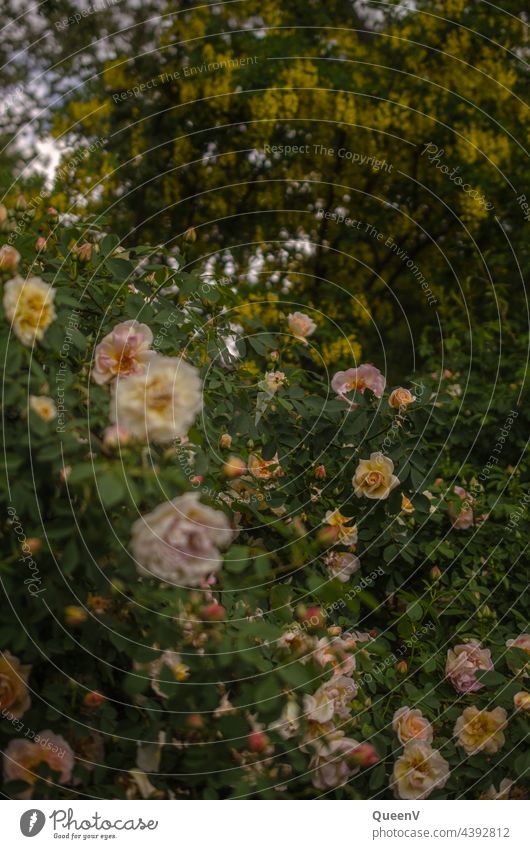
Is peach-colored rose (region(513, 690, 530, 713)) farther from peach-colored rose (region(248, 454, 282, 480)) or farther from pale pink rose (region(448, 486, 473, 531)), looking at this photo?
peach-colored rose (region(248, 454, 282, 480))

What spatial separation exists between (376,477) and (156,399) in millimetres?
810

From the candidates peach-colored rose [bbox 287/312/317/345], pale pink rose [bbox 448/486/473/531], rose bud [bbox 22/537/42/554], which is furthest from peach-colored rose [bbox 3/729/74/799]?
pale pink rose [bbox 448/486/473/531]

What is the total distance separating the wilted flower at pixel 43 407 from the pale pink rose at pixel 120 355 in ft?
0.33

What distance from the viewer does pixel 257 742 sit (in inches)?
53.6

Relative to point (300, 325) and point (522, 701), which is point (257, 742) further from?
point (300, 325)

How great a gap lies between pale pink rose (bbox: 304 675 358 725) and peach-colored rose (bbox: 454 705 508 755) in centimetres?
31

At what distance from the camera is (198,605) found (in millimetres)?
1326

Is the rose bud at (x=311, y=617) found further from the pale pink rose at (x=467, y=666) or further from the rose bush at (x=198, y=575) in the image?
the pale pink rose at (x=467, y=666)

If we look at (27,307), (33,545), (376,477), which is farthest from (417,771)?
(27,307)

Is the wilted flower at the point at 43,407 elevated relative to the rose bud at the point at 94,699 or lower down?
elevated

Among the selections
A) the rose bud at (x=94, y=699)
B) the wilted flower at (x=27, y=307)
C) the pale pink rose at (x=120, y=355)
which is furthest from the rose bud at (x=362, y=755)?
the wilted flower at (x=27, y=307)

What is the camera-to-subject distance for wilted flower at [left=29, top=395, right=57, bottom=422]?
1.29 metres

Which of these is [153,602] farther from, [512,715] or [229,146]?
[229,146]

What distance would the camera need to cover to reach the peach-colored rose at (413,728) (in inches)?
71.3
